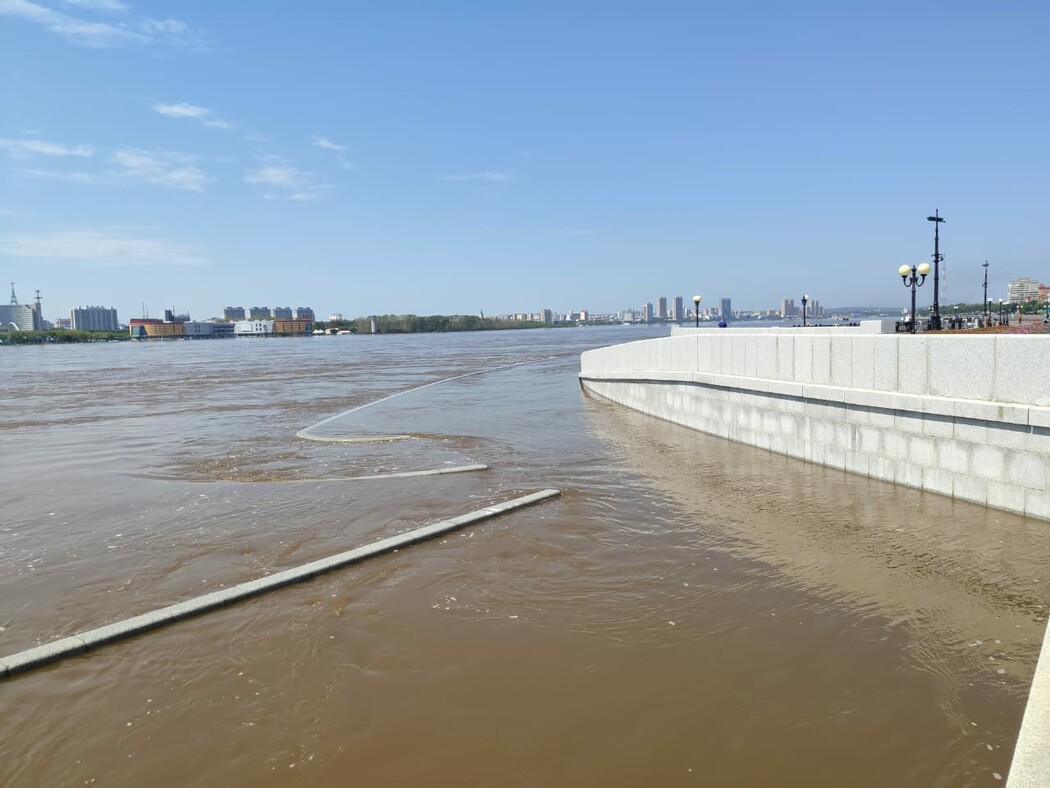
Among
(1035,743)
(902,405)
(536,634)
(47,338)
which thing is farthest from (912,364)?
(47,338)

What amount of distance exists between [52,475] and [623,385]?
14.8 meters

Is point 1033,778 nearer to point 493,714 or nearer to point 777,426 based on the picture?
point 493,714

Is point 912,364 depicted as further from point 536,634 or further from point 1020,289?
point 1020,289

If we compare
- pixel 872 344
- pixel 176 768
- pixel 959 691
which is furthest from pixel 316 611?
pixel 872 344

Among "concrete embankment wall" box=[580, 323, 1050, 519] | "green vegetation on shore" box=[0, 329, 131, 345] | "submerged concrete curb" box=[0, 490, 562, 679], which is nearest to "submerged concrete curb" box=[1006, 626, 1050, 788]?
"concrete embankment wall" box=[580, 323, 1050, 519]

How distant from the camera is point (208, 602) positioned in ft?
19.7

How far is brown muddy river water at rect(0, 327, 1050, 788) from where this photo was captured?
154 inches

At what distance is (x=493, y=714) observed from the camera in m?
4.31

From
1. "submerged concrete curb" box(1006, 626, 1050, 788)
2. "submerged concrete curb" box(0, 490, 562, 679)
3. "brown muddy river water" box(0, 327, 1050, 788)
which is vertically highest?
"submerged concrete curb" box(1006, 626, 1050, 788)

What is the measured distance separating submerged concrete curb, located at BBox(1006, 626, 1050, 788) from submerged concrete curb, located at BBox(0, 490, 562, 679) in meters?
5.63

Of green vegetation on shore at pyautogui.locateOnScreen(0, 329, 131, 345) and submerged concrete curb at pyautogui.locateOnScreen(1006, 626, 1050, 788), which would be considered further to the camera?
green vegetation on shore at pyautogui.locateOnScreen(0, 329, 131, 345)

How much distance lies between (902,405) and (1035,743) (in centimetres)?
646

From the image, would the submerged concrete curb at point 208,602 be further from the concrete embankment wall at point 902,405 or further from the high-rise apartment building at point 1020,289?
the high-rise apartment building at point 1020,289

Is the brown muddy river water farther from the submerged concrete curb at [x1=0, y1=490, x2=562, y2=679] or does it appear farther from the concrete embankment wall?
the concrete embankment wall
